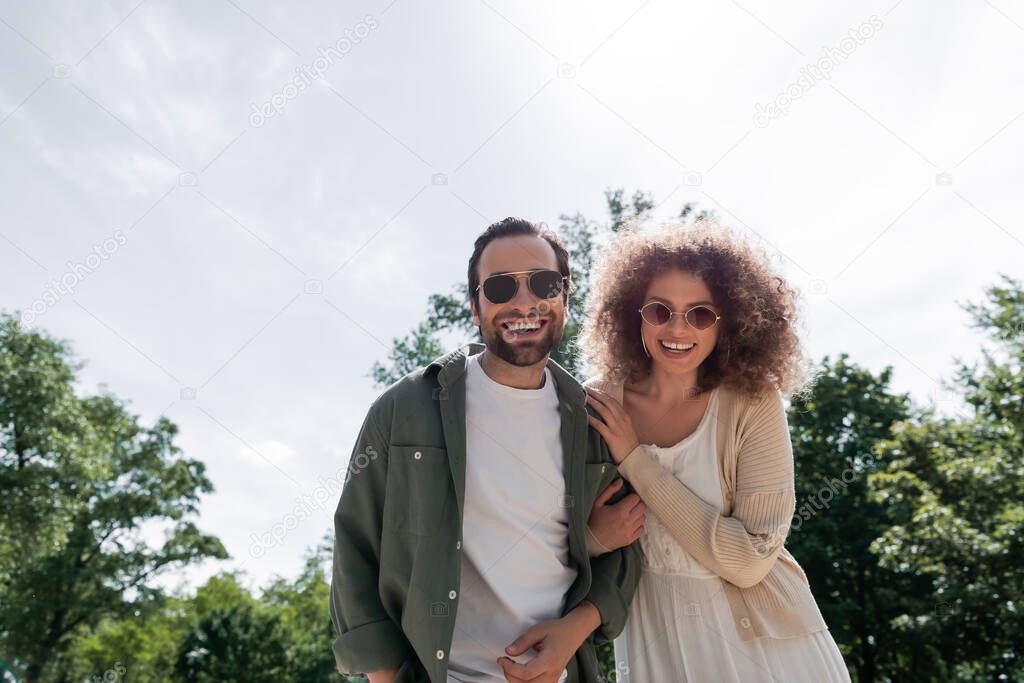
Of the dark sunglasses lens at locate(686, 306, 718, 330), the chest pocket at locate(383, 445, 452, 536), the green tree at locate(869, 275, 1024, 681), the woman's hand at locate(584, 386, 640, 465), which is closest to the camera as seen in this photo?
the chest pocket at locate(383, 445, 452, 536)

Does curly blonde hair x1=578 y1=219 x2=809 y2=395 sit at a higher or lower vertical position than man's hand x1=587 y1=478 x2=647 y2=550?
higher

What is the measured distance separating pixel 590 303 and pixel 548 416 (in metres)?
1.07

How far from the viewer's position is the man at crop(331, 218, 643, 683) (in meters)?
3.08

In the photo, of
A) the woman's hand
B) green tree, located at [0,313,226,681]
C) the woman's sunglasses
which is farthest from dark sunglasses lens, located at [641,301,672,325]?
green tree, located at [0,313,226,681]

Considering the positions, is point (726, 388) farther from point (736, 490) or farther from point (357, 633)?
point (357, 633)

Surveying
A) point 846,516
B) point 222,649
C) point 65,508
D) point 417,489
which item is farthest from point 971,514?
point 222,649

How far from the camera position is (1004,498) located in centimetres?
1684

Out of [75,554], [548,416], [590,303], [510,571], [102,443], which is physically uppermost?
[102,443]

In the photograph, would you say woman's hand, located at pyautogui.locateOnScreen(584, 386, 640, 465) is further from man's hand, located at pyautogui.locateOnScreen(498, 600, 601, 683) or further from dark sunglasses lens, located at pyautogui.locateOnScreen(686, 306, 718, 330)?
man's hand, located at pyautogui.locateOnScreen(498, 600, 601, 683)

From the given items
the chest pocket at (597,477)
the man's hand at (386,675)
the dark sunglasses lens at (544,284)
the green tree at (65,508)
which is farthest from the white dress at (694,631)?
the green tree at (65,508)

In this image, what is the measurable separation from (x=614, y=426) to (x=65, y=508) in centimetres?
2304

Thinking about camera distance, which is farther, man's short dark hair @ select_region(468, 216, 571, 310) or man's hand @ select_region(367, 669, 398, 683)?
man's short dark hair @ select_region(468, 216, 571, 310)

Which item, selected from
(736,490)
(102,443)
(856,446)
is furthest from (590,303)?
(102,443)

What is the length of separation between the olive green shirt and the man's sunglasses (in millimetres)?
323
